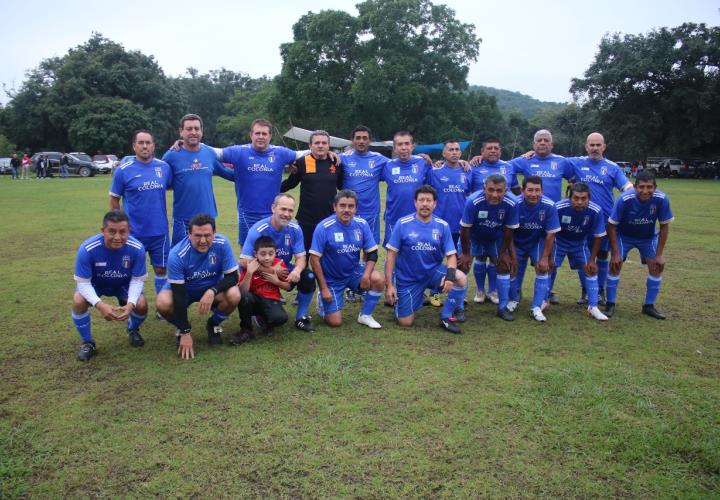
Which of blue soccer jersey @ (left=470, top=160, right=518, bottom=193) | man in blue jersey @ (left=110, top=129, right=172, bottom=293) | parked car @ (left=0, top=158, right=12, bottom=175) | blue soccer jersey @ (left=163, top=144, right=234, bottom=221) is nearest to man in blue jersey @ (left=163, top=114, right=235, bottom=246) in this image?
blue soccer jersey @ (left=163, top=144, right=234, bottom=221)

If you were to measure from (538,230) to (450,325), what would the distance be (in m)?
1.66

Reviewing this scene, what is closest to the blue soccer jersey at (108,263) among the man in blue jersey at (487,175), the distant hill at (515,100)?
the man in blue jersey at (487,175)

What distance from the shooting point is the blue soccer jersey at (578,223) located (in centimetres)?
605

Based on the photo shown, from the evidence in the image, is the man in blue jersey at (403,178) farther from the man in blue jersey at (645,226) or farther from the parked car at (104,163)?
the parked car at (104,163)

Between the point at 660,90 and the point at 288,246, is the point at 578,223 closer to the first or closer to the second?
the point at 288,246

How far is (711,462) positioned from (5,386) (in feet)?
16.0

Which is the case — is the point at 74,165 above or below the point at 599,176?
below

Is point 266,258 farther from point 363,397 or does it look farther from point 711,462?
point 711,462

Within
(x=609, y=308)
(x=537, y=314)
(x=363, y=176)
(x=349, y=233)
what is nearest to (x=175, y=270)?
(x=349, y=233)

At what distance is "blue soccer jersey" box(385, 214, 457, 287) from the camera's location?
5703 millimetres

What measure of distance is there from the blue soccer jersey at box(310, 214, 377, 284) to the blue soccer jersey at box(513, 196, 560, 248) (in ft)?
Result: 5.92

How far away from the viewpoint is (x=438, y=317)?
19.9ft

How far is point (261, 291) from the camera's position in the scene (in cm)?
531

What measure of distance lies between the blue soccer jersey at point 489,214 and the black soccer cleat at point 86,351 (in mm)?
3999
